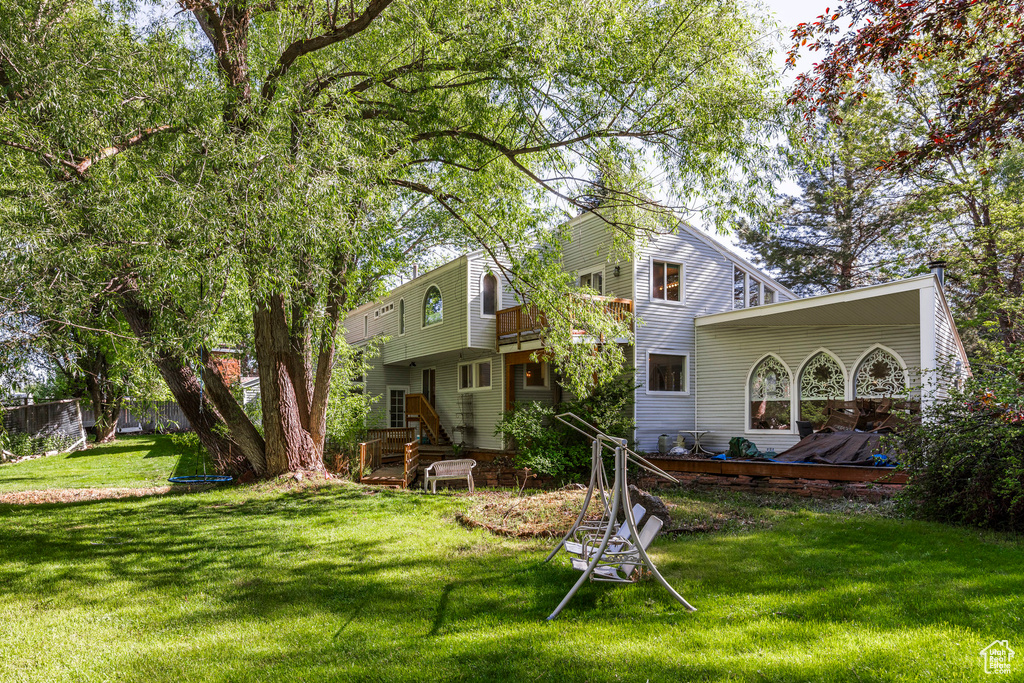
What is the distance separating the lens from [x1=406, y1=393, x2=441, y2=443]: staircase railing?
19.7 metres

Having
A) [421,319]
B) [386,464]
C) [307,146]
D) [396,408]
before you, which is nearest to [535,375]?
[421,319]

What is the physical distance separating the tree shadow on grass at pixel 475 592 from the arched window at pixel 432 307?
37.5ft

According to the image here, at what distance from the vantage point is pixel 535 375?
18.5 m

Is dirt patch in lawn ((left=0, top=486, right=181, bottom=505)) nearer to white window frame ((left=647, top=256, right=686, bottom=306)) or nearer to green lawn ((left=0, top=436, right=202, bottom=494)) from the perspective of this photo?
green lawn ((left=0, top=436, right=202, bottom=494))

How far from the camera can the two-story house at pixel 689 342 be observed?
1389 cm

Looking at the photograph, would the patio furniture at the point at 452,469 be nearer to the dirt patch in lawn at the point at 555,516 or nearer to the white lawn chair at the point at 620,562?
the dirt patch in lawn at the point at 555,516

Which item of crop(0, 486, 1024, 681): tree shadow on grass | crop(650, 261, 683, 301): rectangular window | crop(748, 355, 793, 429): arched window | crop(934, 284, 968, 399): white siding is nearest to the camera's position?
crop(0, 486, 1024, 681): tree shadow on grass

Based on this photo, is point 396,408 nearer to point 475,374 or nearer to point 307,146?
point 475,374

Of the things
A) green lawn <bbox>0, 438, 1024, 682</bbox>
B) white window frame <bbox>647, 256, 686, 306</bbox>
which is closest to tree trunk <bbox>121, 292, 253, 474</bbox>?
green lawn <bbox>0, 438, 1024, 682</bbox>

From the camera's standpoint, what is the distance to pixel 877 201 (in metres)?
26.9

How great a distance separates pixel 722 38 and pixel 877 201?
21.3 meters

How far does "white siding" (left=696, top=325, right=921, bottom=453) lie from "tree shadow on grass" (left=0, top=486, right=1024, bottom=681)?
717cm

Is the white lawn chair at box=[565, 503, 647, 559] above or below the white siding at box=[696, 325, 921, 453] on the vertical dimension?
below

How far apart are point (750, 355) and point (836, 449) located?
4.35m
